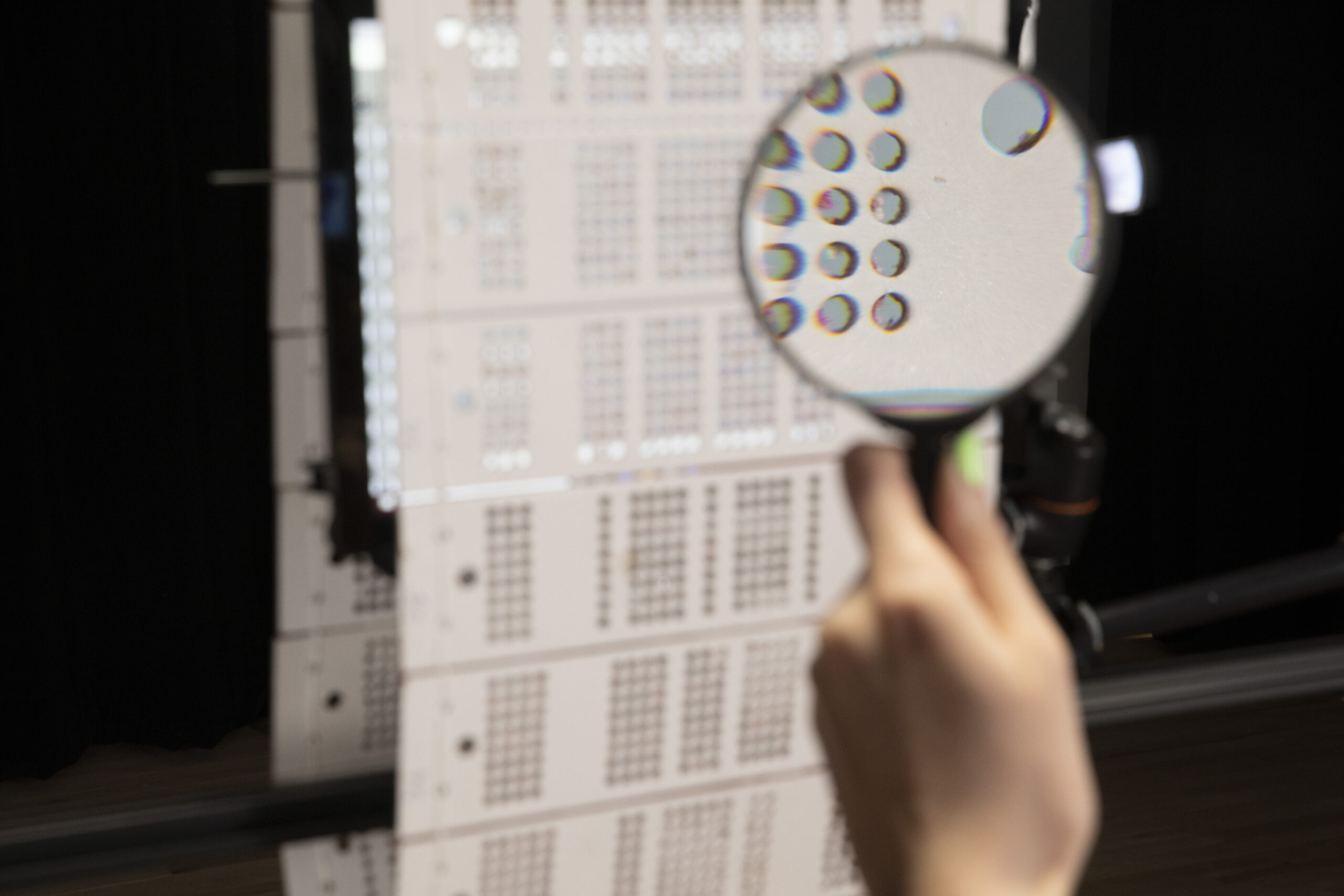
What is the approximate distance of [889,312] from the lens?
78cm

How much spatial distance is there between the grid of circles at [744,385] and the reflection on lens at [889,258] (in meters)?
0.12

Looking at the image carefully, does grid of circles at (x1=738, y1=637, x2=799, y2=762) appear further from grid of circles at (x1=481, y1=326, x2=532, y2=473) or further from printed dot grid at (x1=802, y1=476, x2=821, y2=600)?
grid of circles at (x1=481, y1=326, x2=532, y2=473)

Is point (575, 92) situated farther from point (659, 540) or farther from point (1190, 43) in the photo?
point (1190, 43)

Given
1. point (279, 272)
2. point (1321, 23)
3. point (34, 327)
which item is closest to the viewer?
point (279, 272)

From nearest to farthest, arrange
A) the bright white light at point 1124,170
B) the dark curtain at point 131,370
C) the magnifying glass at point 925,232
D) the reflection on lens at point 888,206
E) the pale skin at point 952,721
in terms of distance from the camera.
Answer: the pale skin at point 952,721, the magnifying glass at point 925,232, the bright white light at point 1124,170, the reflection on lens at point 888,206, the dark curtain at point 131,370

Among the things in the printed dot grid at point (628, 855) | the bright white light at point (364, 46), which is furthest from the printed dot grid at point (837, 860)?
the bright white light at point (364, 46)

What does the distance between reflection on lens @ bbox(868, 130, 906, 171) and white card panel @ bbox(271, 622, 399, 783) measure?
63cm

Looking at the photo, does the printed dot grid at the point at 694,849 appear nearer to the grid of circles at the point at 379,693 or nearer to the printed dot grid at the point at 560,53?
the grid of circles at the point at 379,693

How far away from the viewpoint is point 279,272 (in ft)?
3.39

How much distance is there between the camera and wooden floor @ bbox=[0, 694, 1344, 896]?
8.25 ft

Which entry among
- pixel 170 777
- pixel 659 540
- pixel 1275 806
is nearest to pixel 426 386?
pixel 659 540

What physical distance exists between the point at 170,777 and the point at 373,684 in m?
2.28

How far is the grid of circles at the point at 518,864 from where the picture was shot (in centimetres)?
94

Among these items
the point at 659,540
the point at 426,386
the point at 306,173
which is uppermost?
the point at 306,173
